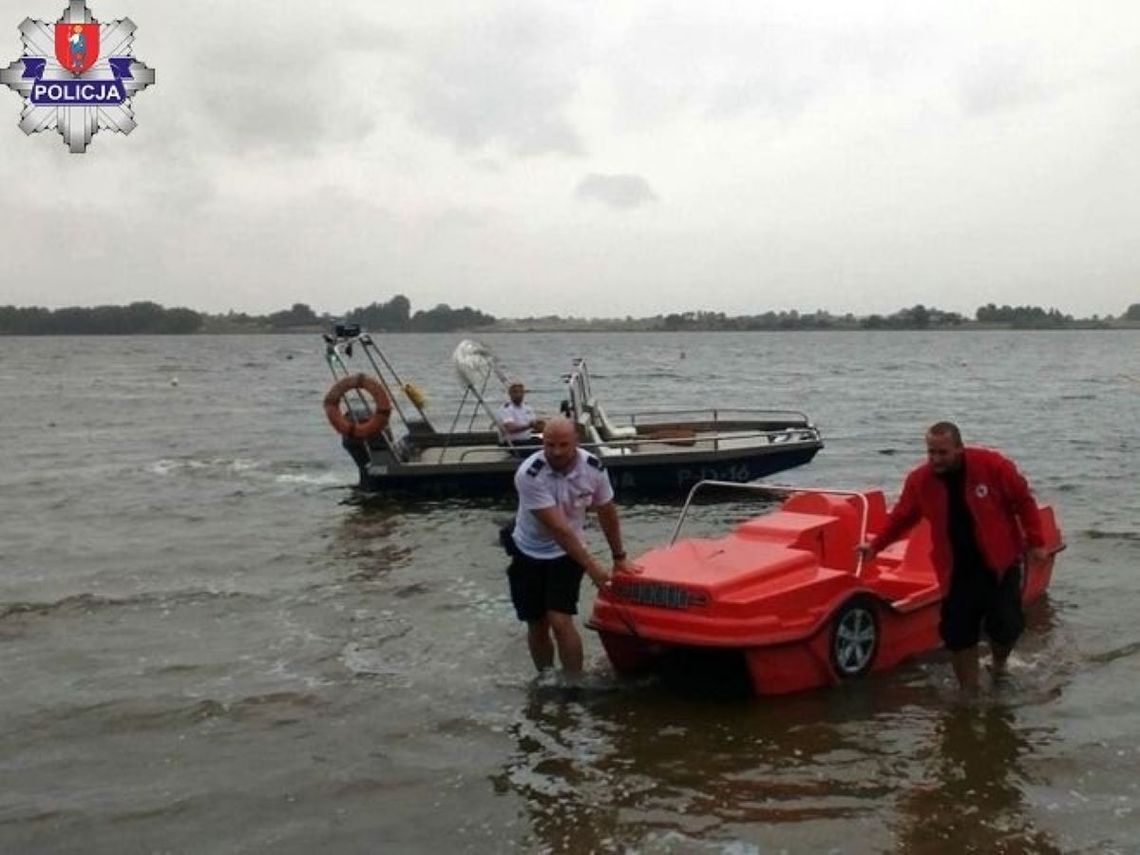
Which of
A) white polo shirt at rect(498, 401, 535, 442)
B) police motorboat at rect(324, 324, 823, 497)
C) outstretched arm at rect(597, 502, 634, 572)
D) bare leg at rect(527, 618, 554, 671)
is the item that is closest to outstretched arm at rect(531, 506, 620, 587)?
outstretched arm at rect(597, 502, 634, 572)

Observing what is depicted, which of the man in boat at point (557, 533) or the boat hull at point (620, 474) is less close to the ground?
the man in boat at point (557, 533)

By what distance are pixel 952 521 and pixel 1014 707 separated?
1.33m

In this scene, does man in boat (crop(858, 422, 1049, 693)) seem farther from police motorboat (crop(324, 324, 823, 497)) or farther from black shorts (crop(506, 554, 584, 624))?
police motorboat (crop(324, 324, 823, 497))

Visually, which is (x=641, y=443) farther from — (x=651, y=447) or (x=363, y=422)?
(x=363, y=422)

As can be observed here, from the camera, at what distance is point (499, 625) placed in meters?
9.54

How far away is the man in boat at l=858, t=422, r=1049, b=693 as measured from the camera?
6723mm

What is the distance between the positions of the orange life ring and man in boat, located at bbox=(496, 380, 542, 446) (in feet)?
5.26

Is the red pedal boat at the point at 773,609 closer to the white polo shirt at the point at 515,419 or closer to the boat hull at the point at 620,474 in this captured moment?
the boat hull at the point at 620,474

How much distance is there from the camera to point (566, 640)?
24.1 ft

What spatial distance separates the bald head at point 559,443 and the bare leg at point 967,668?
2.65 m

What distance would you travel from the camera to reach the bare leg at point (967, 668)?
Answer: 23.5 ft

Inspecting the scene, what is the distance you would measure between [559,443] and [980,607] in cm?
267

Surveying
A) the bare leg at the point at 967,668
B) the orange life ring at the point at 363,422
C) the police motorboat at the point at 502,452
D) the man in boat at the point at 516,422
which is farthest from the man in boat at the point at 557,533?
the orange life ring at the point at 363,422

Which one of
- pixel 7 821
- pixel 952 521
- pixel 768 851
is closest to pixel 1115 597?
pixel 952 521
